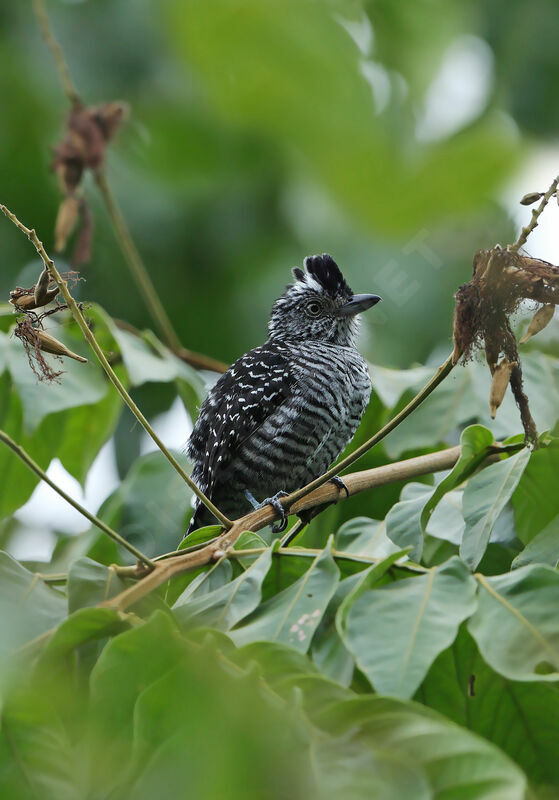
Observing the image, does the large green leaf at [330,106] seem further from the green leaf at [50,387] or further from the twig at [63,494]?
the twig at [63,494]

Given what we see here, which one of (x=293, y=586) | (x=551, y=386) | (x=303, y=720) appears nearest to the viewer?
(x=303, y=720)

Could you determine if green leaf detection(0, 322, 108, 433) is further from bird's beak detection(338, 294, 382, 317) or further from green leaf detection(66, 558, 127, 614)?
bird's beak detection(338, 294, 382, 317)

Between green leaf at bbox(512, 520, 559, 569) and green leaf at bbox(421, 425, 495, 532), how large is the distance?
260mm

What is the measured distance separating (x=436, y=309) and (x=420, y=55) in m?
1.34

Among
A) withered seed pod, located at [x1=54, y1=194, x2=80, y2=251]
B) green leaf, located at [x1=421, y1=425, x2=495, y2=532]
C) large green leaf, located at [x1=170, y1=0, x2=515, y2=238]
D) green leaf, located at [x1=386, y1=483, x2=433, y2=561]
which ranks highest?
large green leaf, located at [x1=170, y1=0, x2=515, y2=238]

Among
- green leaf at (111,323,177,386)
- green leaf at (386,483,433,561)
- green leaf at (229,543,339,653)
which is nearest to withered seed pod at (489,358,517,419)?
green leaf at (229,543,339,653)

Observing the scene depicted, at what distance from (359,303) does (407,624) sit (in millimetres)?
2510

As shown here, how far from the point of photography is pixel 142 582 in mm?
2234

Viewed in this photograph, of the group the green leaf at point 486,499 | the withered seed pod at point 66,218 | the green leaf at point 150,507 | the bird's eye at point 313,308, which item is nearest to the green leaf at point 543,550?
the green leaf at point 486,499

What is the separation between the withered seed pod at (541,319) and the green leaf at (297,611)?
0.63 m

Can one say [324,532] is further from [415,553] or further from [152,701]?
[152,701]

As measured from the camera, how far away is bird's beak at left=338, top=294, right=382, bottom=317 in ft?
13.9

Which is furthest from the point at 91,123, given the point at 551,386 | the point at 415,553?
the point at 415,553

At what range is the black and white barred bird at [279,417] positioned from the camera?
4000 millimetres
